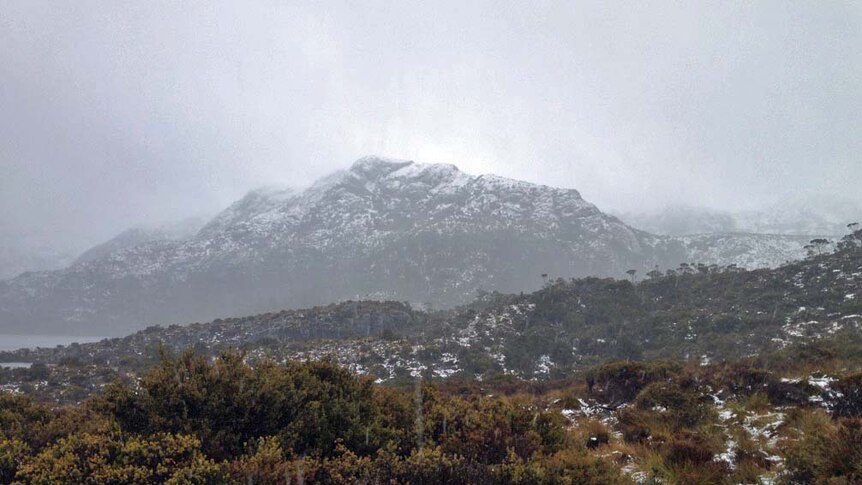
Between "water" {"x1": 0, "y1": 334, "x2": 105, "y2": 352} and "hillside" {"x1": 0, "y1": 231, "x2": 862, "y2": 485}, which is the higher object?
"hillside" {"x1": 0, "y1": 231, "x2": 862, "y2": 485}

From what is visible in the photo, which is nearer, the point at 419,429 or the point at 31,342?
the point at 419,429

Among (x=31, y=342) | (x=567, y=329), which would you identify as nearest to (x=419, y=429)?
(x=567, y=329)

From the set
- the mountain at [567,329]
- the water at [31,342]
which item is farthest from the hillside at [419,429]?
the water at [31,342]

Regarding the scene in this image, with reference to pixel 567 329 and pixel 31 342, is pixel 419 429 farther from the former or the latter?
pixel 31 342

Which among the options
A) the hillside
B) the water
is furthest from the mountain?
the water

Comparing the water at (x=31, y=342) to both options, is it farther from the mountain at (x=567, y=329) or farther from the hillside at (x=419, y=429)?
the hillside at (x=419, y=429)

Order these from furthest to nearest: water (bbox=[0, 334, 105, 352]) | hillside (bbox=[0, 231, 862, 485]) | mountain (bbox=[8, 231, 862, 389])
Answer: water (bbox=[0, 334, 105, 352]) → mountain (bbox=[8, 231, 862, 389]) → hillside (bbox=[0, 231, 862, 485])

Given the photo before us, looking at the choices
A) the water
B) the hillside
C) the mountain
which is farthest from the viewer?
the water

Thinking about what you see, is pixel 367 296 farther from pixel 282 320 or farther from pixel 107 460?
pixel 107 460

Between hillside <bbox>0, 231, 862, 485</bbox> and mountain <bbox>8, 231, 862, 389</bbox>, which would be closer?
hillside <bbox>0, 231, 862, 485</bbox>

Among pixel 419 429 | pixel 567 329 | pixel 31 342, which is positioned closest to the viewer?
pixel 419 429

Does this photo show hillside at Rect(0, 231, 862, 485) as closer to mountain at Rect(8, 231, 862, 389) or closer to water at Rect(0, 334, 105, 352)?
mountain at Rect(8, 231, 862, 389)

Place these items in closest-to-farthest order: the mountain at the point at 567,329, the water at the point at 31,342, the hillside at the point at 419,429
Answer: the hillside at the point at 419,429
the mountain at the point at 567,329
the water at the point at 31,342

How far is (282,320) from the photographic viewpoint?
218ft
